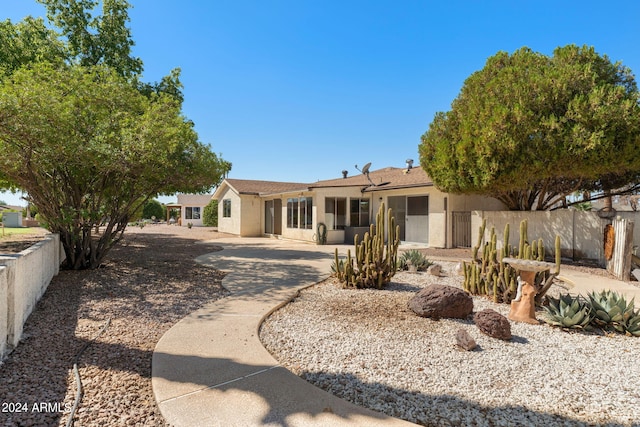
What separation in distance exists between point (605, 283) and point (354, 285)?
611 cm

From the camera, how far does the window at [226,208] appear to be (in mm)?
25453

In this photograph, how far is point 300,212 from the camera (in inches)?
760

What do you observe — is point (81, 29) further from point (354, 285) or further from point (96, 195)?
point (354, 285)

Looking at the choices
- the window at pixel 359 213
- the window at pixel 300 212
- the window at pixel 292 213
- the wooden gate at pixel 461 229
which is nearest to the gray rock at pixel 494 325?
the wooden gate at pixel 461 229

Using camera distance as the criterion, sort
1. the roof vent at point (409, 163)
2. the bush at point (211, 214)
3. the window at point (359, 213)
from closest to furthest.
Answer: the window at point (359, 213) < the roof vent at point (409, 163) < the bush at point (211, 214)

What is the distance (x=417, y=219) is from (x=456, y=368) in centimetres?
1371

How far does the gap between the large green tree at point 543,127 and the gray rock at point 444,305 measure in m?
7.67

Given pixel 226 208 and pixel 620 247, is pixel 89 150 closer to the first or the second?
pixel 620 247

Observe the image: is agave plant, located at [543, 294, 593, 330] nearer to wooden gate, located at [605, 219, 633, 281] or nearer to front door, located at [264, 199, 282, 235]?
wooden gate, located at [605, 219, 633, 281]

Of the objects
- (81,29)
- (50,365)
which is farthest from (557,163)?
(81,29)

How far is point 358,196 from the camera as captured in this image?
18.2 metres

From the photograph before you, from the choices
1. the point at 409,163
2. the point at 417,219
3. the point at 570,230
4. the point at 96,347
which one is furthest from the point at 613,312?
the point at 409,163

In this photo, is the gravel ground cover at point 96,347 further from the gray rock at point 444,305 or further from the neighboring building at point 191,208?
the neighboring building at point 191,208

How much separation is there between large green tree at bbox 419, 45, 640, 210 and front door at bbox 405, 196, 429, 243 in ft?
10.5
